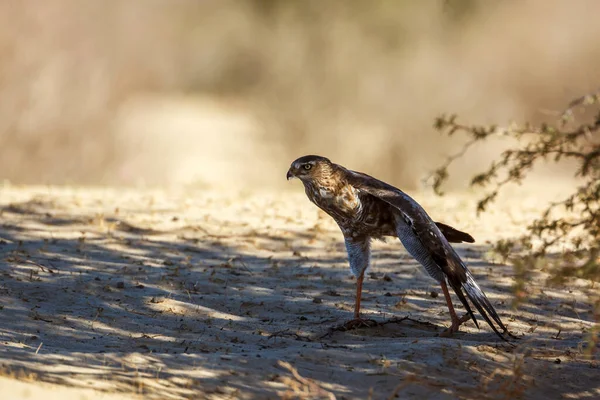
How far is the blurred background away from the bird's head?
11056 mm

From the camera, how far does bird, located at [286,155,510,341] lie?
19.8ft

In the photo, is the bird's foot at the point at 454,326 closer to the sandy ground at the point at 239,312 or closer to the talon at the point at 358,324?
the sandy ground at the point at 239,312

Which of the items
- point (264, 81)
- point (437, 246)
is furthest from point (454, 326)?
point (264, 81)

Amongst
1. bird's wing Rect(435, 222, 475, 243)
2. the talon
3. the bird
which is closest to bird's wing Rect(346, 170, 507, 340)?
the bird

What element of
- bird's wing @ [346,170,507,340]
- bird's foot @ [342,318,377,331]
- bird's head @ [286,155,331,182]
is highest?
bird's head @ [286,155,331,182]

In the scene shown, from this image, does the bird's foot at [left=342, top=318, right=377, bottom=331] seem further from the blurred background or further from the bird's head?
the blurred background

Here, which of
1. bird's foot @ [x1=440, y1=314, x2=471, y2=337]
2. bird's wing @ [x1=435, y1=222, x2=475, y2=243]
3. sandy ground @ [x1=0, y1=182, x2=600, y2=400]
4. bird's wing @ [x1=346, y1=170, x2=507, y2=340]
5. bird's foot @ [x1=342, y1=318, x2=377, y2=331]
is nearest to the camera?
sandy ground @ [x1=0, y1=182, x2=600, y2=400]

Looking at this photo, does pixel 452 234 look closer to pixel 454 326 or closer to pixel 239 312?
pixel 454 326

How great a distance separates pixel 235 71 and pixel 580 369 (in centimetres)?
1514

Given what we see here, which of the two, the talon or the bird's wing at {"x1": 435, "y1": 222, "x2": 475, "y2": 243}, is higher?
the bird's wing at {"x1": 435, "y1": 222, "x2": 475, "y2": 243}

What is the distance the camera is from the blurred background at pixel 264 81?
17.7 metres

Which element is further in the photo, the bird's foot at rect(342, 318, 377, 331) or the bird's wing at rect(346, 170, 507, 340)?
the bird's foot at rect(342, 318, 377, 331)

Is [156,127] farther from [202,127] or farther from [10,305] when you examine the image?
[10,305]

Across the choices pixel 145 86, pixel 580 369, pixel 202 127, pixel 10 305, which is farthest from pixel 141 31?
pixel 580 369
